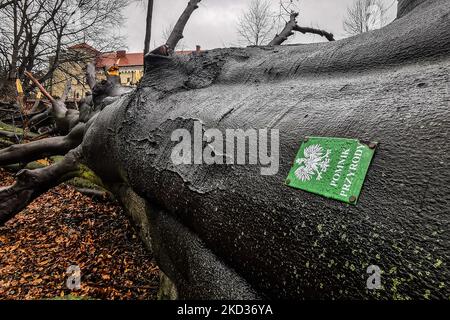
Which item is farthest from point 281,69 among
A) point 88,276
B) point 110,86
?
point 110,86

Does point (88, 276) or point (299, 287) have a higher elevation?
point (299, 287)

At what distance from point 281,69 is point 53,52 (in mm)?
18332

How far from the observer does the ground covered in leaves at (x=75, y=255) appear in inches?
105

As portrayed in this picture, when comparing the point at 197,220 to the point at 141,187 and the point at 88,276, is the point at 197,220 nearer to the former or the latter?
the point at 141,187

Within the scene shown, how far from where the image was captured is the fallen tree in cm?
73

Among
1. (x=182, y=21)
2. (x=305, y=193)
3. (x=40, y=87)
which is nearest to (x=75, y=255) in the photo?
(x=305, y=193)

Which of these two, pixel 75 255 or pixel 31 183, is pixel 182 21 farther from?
pixel 75 255

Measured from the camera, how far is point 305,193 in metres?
0.96

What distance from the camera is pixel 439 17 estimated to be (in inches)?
45.6

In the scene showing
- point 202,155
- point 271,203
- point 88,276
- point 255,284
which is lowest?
point 88,276

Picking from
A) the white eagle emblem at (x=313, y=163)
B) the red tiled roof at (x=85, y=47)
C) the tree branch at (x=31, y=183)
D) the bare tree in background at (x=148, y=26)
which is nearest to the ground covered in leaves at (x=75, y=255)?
the tree branch at (x=31, y=183)

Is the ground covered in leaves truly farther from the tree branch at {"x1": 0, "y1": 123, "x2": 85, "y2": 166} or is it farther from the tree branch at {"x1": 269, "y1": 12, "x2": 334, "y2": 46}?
the tree branch at {"x1": 269, "y1": 12, "x2": 334, "y2": 46}

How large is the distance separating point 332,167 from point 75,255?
3.22 metres

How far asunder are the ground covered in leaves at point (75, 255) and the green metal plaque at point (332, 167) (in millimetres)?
1969
